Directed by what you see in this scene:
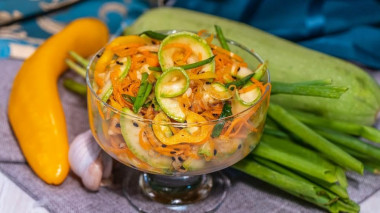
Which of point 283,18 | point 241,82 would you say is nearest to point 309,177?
Answer: point 241,82

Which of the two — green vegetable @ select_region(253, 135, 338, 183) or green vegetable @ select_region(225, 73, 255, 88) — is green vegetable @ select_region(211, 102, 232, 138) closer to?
green vegetable @ select_region(225, 73, 255, 88)

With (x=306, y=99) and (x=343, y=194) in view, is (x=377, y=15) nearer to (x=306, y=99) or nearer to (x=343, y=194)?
(x=306, y=99)

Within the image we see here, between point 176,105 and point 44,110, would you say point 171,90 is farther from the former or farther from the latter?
point 44,110

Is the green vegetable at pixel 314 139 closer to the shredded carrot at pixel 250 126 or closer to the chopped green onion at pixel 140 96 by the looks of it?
the shredded carrot at pixel 250 126

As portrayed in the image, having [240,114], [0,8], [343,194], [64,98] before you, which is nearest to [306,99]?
[343,194]

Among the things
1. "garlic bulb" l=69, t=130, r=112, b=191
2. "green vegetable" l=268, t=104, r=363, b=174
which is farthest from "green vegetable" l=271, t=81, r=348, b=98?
"garlic bulb" l=69, t=130, r=112, b=191
